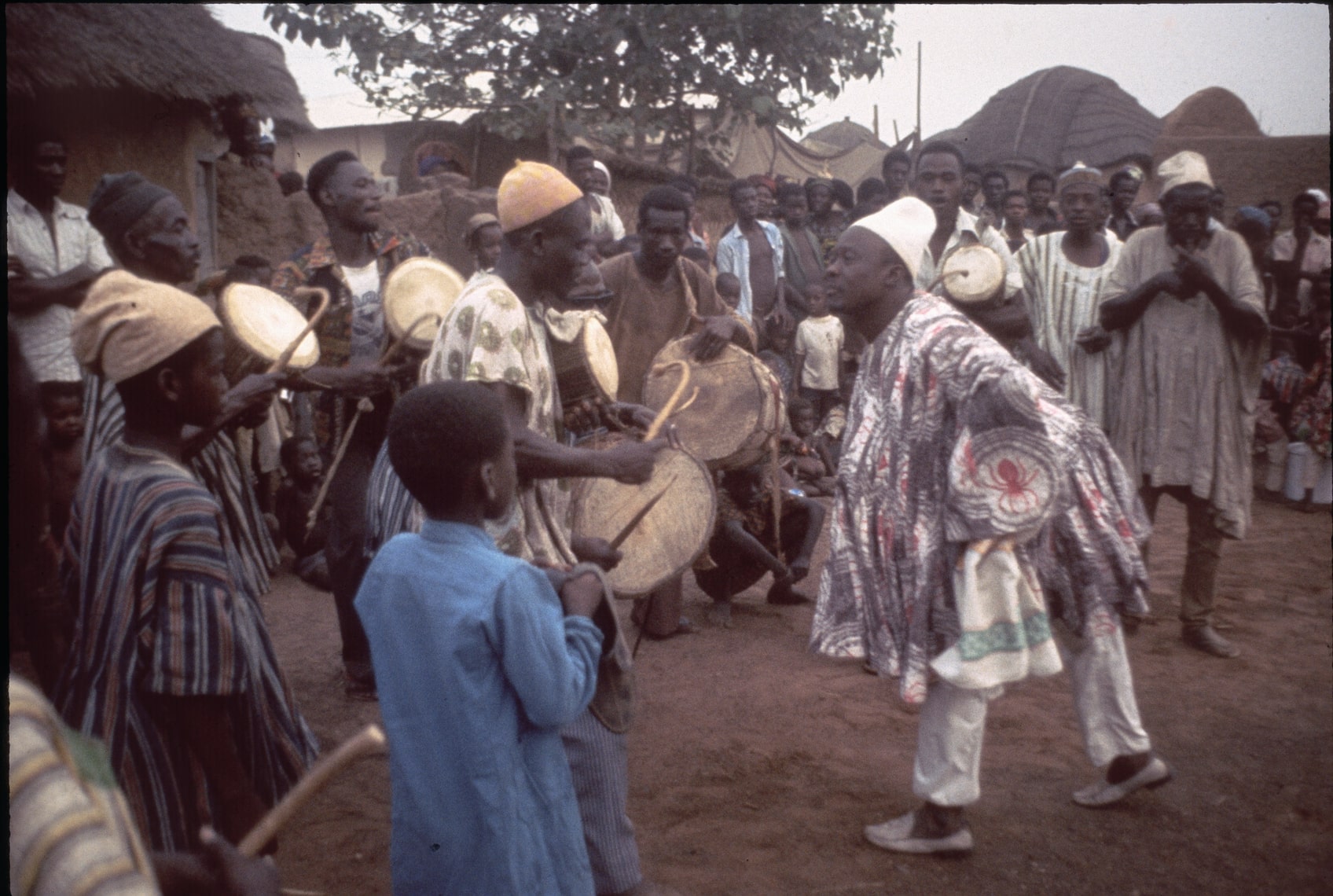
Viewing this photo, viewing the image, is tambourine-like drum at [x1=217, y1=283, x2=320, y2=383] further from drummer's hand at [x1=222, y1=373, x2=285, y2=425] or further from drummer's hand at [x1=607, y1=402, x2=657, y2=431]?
drummer's hand at [x1=607, y1=402, x2=657, y2=431]

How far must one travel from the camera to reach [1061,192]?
5945 millimetres

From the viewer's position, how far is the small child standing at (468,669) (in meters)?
1.97

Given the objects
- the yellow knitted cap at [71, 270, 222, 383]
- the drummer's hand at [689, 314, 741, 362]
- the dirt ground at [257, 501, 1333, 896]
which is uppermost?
the yellow knitted cap at [71, 270, 222, 383]

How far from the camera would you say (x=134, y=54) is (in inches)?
270

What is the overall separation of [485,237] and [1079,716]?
6015 millimetres

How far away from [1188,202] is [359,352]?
394 cm

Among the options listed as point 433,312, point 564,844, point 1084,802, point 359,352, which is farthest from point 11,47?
point 1084,802

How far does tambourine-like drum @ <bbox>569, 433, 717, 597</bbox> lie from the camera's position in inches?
133

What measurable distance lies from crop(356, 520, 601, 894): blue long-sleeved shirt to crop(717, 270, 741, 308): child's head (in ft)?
25.2

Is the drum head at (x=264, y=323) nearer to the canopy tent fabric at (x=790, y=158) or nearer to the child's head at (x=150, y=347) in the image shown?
the child's head at (x=150, y=347)

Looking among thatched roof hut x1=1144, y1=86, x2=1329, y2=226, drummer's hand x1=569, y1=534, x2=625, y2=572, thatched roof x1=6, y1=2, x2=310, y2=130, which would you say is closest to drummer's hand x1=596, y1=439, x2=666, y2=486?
drummer's hand x1=569, y1=534, x2=625, y2=572

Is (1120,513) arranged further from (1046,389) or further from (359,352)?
(359,352)

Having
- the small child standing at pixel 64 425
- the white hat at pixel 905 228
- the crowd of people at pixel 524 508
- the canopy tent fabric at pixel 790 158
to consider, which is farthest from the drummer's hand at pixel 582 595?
the canopy tent fabric at pixel 790 158

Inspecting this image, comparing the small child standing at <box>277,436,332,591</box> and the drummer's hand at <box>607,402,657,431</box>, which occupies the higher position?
the drummer's hand at <box>607,402,657,431</box>
